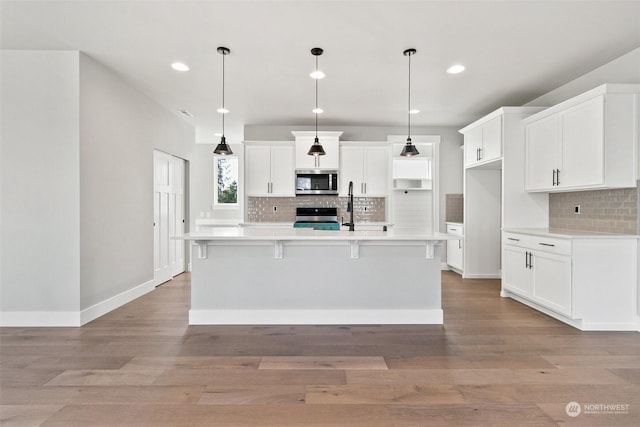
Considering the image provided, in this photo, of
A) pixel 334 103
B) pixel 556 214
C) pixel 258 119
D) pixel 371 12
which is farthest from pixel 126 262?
pixel 556 214

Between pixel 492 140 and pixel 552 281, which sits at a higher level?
pixel 492 140

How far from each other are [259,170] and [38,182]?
3215 millimetres

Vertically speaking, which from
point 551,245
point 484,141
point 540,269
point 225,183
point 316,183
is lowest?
point 540,269

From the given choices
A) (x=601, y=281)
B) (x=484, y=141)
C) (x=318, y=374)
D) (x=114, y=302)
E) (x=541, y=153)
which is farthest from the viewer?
(x=484, y=141)

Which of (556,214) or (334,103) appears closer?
(556,214)

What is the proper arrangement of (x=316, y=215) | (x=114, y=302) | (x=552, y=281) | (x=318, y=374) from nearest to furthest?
(x=318, y=374)
(x=552, y=281)
(x=114, y=302)
(x=316, y=215)

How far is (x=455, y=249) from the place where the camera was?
19.7 feet

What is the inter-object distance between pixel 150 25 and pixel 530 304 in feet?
16.1

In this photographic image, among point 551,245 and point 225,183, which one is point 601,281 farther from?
point 225,183

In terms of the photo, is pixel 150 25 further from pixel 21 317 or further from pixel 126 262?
pixel 21 317

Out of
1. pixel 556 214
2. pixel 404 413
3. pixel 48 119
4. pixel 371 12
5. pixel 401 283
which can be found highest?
pixel 371 12

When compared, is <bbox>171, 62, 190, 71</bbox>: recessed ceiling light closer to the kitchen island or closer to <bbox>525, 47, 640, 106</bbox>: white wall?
the kitchen island

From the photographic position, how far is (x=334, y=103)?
4969mm

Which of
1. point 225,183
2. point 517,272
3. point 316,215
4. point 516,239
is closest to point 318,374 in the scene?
point 517,272
